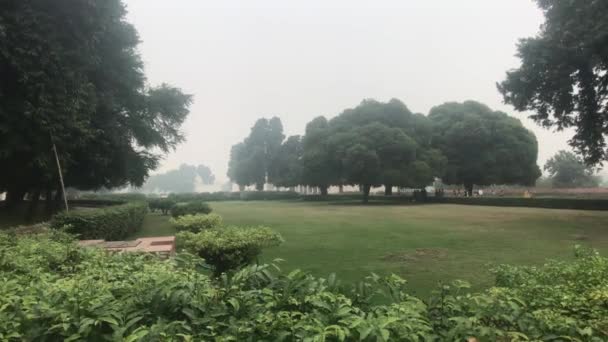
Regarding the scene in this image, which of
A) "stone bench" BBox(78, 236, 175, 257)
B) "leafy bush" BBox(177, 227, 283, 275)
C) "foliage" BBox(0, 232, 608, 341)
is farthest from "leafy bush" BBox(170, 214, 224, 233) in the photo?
"foliage" BBox(0, 232, 608, 341)

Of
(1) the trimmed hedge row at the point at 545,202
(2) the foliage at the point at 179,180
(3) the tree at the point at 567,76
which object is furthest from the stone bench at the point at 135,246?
(2) the foliage at the point at 179,180

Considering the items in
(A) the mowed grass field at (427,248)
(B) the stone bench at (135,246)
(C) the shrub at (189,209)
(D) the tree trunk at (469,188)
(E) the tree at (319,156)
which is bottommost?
(A) the mowed grass field at (427,248)

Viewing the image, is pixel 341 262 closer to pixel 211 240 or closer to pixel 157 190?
pixel 211 240

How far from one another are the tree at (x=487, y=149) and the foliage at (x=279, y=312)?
123 feet

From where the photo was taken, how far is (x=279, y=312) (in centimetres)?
206

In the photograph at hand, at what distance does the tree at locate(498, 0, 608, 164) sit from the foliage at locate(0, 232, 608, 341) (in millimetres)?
13794

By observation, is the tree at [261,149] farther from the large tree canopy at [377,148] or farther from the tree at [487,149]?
the tree at [487,149]

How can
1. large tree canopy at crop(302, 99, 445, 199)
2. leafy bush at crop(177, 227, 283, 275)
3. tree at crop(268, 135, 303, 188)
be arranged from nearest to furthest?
leafy bush at crop(177, 227, 283, 275), large tree canopy at crop(302, 99, 445, 199), tree at crop(268, 135, 303, 188)

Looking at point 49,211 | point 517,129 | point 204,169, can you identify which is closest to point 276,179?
point 517,129

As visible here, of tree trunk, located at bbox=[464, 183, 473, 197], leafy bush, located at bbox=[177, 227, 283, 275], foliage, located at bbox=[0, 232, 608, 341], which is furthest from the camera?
tree trunk, located at bbox=[464, 183, 473, 197]

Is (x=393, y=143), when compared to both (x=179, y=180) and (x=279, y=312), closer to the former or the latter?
(x=279, y=312)

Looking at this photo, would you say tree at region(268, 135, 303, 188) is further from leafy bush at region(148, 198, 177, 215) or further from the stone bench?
the stone bench

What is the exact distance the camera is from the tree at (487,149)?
121ft

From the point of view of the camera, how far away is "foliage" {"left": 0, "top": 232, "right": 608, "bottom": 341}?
6.11 feet
